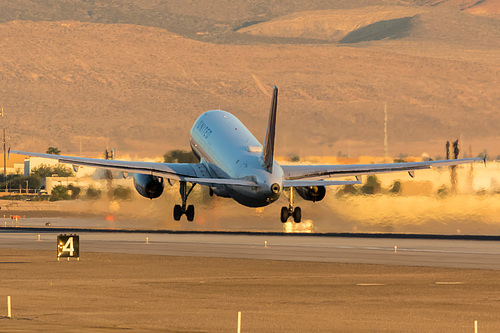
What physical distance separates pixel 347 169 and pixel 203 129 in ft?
39.0

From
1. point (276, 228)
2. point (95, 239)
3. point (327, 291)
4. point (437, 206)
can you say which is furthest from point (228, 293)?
point (276, 228)

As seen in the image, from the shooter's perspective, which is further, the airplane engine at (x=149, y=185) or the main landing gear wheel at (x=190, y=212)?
the main landing gear wheel at (x=190, y=212)

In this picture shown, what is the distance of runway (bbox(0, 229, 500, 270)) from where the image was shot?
234 feet

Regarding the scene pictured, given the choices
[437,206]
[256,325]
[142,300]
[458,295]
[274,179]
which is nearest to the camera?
[256,325]

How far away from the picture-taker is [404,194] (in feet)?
345

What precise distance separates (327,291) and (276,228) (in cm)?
6323

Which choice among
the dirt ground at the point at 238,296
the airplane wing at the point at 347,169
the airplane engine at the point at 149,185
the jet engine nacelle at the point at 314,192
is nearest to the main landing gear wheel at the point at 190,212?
the airplane engine at the point at 149,185

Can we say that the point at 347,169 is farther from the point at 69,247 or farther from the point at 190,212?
the point at 69,247

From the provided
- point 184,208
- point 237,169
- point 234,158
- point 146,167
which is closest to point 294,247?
point 237,169

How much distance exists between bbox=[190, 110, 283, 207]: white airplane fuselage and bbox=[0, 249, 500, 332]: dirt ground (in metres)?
8.24

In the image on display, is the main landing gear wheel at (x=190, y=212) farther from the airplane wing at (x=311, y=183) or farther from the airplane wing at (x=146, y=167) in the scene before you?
the airplane wing at (x=311, y=183)

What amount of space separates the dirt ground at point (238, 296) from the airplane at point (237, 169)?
9.09 meters

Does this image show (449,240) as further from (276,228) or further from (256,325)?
(256,325)

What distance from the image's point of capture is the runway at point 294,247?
7119 cm
